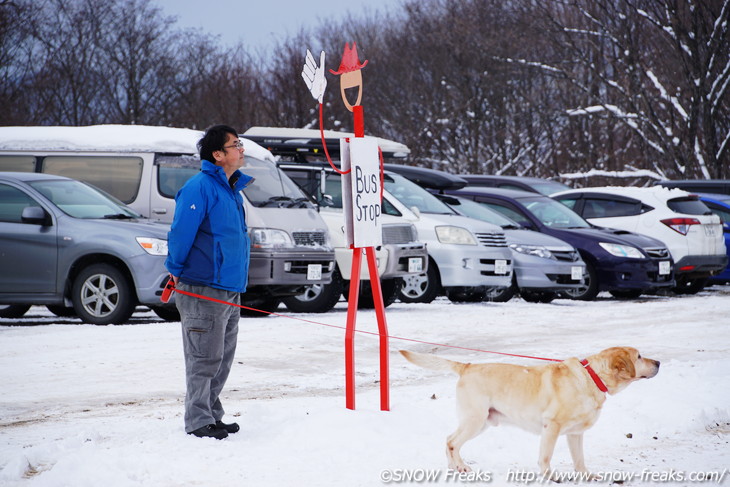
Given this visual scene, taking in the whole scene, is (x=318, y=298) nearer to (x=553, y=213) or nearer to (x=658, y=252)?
(x=553, y=213)

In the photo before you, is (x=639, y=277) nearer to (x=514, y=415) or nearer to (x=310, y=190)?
(x=310, y=190)

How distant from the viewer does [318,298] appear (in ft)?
41.7

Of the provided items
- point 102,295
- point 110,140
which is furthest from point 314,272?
point 110,140

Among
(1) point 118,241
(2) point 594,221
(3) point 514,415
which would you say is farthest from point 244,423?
(2) point 594,221

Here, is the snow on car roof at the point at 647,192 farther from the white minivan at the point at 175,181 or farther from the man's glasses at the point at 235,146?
the man's glasses at the point at 235,146

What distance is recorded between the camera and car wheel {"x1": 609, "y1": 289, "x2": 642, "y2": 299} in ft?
55.8

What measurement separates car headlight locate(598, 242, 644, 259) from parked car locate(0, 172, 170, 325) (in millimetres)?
7279

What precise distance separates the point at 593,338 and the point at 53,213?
19.3 ft

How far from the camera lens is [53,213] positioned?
1123cm

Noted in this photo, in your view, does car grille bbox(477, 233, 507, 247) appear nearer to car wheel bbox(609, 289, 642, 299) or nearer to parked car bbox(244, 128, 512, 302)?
parked car bbox(244, 128, 512, 302)

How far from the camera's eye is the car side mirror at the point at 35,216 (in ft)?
35.7

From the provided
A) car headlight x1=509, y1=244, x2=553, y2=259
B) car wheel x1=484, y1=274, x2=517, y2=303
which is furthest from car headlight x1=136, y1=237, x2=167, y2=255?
car headlight x1=509, y1=244, x2=553, y2=259

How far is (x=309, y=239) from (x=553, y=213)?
5.93 metres

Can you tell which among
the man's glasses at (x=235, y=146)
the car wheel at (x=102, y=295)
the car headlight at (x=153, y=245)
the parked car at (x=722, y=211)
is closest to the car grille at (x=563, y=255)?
the parked car at (x=722, y=211)
